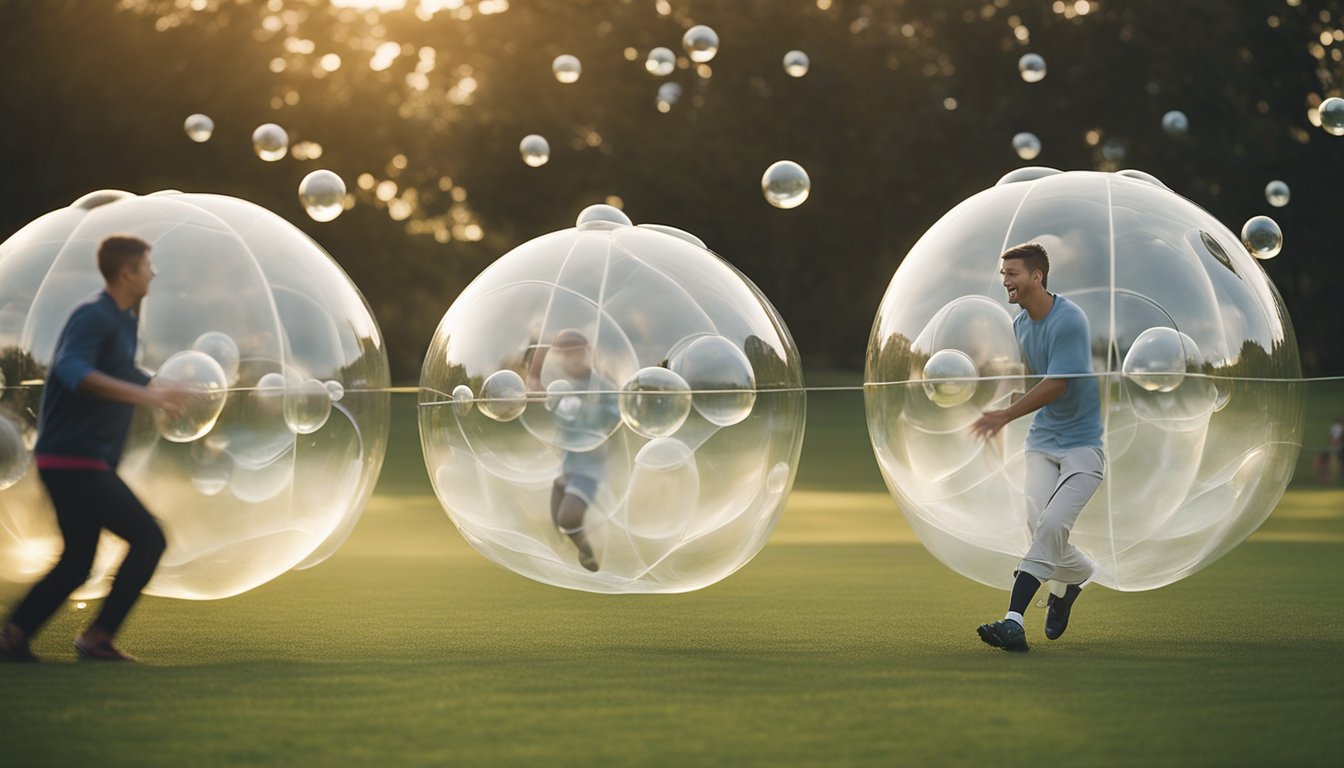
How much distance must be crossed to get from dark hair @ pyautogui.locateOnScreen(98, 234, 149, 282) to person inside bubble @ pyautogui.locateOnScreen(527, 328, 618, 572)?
76.0 inches

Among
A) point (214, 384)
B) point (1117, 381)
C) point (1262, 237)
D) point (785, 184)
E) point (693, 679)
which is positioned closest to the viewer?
point (693, 679)

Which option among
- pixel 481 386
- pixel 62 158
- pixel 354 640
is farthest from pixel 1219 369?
pixel 62 158

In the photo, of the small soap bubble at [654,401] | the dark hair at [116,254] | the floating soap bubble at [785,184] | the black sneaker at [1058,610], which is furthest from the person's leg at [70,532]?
the floating soap bubble at [785,184]

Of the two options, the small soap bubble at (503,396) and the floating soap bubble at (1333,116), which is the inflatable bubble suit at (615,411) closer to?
the small soap bubble at (503,396)

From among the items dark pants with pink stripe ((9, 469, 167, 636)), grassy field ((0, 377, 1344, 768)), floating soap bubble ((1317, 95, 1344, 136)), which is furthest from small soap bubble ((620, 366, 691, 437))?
floating soap bubble ((1317, 95, 1344, 136))

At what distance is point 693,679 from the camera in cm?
708

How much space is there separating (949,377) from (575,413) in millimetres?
1891

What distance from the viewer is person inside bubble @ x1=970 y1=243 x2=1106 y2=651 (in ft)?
25.9

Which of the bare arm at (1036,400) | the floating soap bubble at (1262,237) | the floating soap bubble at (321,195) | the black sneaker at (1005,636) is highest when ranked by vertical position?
the floating soap bubble at (1262,237)

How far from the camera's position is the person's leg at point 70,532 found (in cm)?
712

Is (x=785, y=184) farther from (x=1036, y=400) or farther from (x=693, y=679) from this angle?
(x=693, y=679)

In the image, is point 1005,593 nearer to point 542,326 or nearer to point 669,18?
point 542,326

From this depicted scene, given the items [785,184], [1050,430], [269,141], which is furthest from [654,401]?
[269,141]

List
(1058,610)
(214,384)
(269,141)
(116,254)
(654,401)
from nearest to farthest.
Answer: (116,254)
(214,384)
(654,401)
(1058,610)
(269,141)
